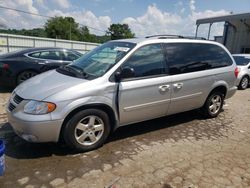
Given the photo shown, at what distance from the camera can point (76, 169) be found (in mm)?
3352

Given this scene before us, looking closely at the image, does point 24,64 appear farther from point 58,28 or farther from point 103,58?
point 58,28

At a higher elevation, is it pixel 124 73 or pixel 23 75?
pixel 124 73

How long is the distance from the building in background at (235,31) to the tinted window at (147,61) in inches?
854

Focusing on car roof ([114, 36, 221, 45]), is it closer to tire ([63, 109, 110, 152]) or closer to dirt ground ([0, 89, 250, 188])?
tire ([63, 109, 110, 152])

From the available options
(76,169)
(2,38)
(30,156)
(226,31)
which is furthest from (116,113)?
(226,31)

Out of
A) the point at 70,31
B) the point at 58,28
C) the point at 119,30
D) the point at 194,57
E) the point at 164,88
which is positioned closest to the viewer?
the point at 164,88

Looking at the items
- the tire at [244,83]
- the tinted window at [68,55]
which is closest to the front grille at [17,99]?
the tinted window at [68,55]

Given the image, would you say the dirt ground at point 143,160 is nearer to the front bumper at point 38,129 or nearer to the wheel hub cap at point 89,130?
the wheel hub cap at point 89,130

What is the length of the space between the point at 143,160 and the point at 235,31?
A: 88.3 feet

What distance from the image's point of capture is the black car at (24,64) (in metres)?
7.47

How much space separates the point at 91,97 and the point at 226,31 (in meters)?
27.9

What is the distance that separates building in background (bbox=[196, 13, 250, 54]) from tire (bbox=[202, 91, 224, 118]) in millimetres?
20211

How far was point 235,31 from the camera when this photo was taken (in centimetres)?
2662

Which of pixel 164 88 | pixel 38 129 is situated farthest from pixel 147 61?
pixel 38 129
